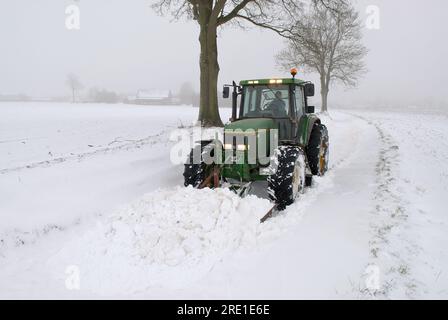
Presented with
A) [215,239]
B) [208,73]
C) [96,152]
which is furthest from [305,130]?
[208,73]

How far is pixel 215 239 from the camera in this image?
4.43 m

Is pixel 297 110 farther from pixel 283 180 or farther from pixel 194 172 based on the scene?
pixel 194 172

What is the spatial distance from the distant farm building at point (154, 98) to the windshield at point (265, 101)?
70.5 meters

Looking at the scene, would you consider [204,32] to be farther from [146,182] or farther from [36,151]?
[146,182]

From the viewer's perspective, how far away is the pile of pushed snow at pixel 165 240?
154 inches

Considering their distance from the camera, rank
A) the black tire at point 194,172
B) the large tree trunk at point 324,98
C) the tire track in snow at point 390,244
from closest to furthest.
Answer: the tire track in snow at point 390,244
the black tire at point 194,172
the large tree trunk at point 324,98

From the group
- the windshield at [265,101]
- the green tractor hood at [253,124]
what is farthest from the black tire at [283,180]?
the windshield at [265,101]

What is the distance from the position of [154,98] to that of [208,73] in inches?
2722

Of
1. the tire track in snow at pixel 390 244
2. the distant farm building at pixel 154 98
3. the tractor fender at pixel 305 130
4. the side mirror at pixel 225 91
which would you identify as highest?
the distant farm building at pixel 154 98

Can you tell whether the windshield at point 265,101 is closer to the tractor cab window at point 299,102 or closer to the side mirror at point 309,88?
the tractor cab window at point 299,102

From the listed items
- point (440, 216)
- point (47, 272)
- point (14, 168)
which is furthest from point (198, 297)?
point (14, 168)

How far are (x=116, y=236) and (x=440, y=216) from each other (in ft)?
15.8

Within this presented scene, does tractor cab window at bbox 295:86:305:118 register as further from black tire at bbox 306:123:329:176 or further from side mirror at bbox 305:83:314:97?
black tire at bbox 306:123:329:176
